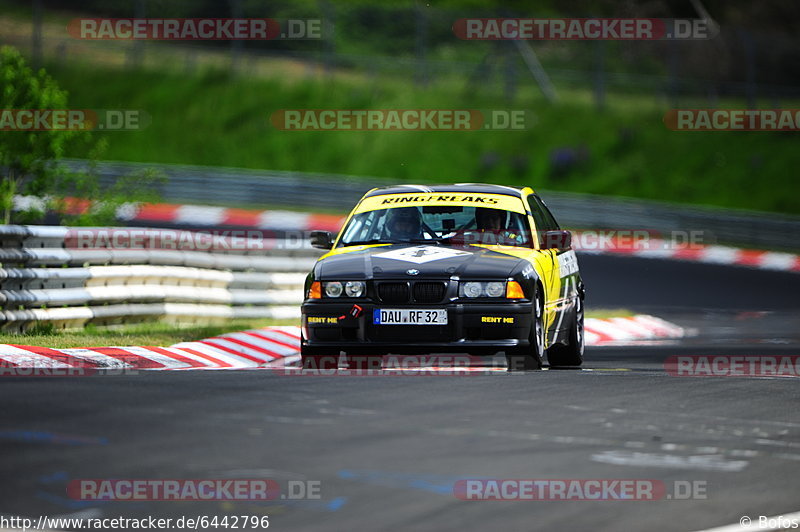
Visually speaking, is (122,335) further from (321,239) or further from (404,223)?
(404,223)

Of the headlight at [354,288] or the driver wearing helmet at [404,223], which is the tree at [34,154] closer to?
the driver wearing helmet at [404,223]

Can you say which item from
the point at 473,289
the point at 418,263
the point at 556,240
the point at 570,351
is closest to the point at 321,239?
the point at 418,263

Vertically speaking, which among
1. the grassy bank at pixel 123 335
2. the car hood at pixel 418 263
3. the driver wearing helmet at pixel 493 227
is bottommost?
the grassy bank at pixel 123 335

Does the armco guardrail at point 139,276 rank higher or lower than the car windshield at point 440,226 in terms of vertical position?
lower

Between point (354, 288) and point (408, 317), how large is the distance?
0.47 meters

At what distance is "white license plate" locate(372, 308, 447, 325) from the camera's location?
36.7 ft

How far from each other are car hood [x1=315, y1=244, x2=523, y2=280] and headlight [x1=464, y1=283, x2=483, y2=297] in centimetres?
7

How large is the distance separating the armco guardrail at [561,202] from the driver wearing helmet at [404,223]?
20.3 metres

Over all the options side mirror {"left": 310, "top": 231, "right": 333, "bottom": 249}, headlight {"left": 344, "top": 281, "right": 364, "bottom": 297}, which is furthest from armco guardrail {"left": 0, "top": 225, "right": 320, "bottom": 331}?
headlight {"left": 344, "top": 281, "right": 364, "bottom": 297}

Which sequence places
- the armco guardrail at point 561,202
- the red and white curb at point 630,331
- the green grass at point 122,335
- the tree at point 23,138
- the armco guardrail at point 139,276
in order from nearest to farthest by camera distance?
the green grass at point 122,335
the armco guardrail at point 139,276
the tree at point 23,138
the red and white curb at point 630,331
the armco guardrail at point 561,202

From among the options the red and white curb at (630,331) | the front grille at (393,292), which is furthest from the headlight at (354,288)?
the red and white curb at (630,331)

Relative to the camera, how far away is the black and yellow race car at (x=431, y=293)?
440 inches

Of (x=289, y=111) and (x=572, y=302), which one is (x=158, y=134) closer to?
(x=289, y=111)

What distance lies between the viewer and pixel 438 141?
44469mm
